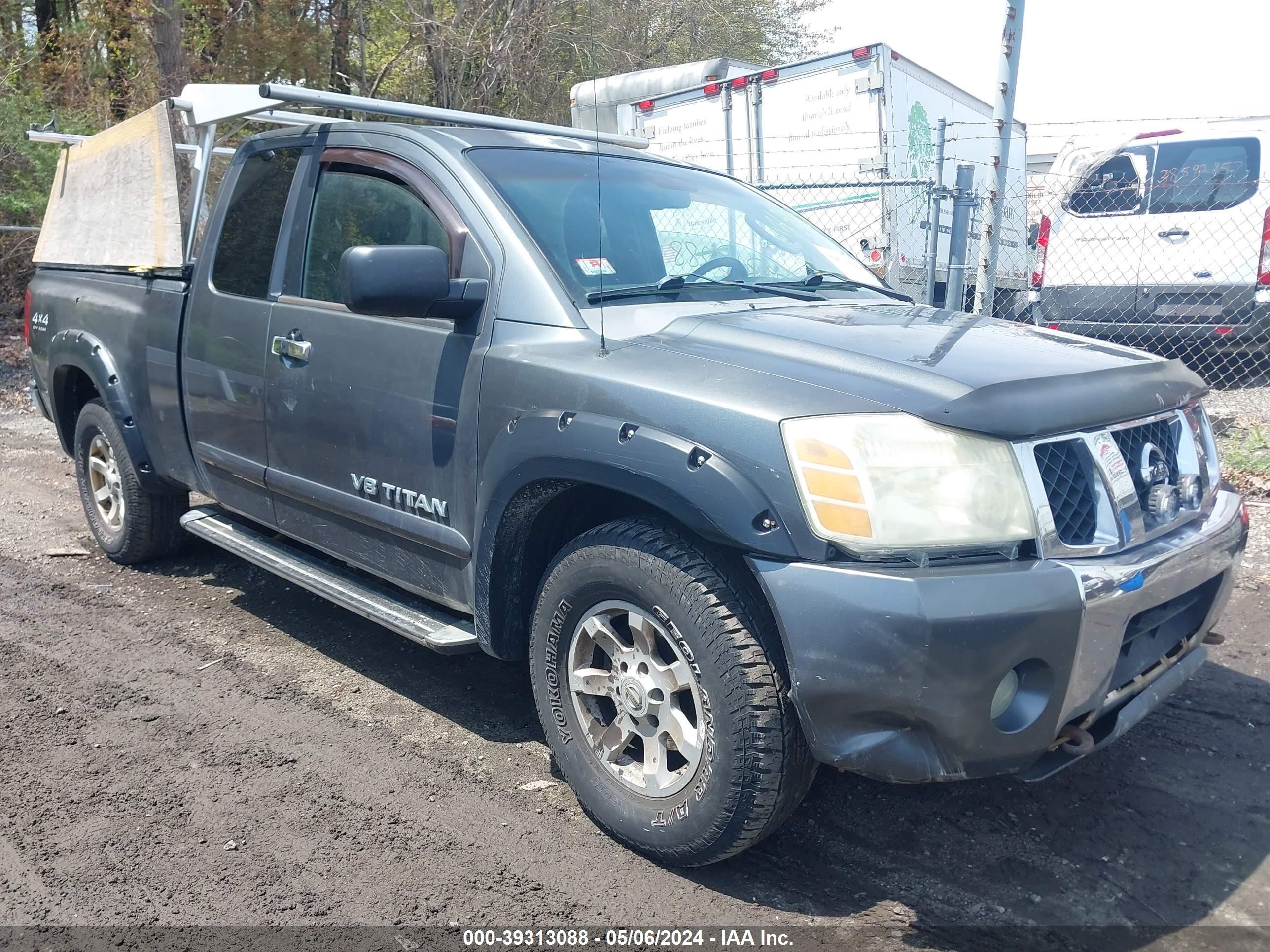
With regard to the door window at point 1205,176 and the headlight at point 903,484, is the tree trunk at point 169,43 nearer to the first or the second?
the door window at point 1205,176

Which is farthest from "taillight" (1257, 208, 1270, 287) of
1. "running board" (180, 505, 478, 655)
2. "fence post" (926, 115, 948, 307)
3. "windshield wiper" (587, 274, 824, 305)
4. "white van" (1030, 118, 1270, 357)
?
"running board" (180, 505, 478, 655)

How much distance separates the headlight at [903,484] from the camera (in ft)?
7.59

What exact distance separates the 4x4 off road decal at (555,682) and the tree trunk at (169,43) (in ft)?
39.9

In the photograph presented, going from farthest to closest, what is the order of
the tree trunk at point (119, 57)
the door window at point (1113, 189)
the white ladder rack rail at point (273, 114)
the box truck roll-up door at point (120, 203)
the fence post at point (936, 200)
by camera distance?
the tree trunk at point (119, 57) < the door window at point (1113, 189) < the fence post at point (936, 200) < the box truck roll-up door at point (120, 203) < the white ladder rack rail at point (273, 114)

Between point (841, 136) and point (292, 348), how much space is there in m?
7.66

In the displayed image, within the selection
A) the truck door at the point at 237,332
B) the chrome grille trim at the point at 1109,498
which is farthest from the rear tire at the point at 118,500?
the chrome grille trim at the point at 1109,498

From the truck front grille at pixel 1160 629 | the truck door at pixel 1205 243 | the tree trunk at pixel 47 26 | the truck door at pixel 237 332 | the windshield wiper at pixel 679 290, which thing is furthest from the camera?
the tree trunk at pixel 47 26

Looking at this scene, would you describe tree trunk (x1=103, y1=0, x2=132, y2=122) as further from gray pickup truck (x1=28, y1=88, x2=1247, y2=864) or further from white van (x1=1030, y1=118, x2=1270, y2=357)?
gray pickup truck (x1=28, y1=88, x2=1247, y2=864)

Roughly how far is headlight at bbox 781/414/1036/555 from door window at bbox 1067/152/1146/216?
719 centimetres

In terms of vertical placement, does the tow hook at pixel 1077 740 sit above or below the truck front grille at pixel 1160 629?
below

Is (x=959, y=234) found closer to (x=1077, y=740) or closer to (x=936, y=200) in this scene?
(x=936, y=200)

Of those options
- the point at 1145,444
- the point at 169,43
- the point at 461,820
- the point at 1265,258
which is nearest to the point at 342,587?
the point at 461,820

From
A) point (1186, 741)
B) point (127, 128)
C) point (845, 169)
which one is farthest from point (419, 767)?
point (845, 169)

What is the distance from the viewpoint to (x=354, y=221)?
12.2ft
